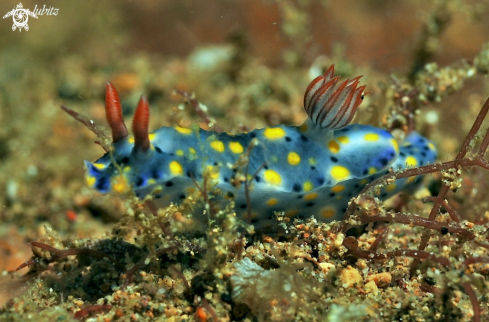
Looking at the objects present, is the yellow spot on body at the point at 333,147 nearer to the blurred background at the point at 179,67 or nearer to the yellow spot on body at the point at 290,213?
the yellow spot on body at the point at 290,213

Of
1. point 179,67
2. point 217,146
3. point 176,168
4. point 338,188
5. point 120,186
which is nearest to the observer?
point 120,186

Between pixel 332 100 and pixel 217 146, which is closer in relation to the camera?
pixel 217 146

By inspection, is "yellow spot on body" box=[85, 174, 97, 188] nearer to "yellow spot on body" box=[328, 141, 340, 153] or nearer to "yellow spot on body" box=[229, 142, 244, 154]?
"yellow spot on body" box=[229, 142, 244, 154]

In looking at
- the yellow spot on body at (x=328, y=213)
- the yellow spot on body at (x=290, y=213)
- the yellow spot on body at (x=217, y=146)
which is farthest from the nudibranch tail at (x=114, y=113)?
the yellow spot on body at (x=328, y=213)

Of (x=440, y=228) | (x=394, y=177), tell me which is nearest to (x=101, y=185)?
(x=394, y=177)

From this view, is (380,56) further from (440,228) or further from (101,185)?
(101,185)

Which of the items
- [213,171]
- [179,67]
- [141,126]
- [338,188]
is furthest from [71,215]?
[179,67]
